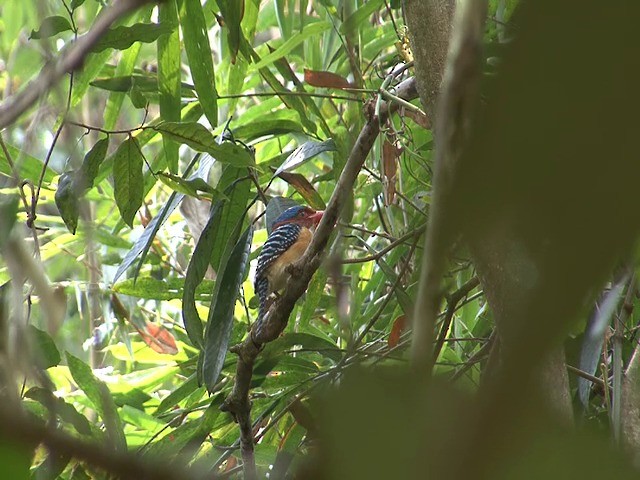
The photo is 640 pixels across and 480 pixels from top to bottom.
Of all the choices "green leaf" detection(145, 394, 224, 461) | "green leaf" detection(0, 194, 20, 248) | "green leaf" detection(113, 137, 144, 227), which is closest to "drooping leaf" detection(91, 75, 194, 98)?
"green leaf" detection(113, 137, 144, 227)

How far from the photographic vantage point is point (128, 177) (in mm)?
1430

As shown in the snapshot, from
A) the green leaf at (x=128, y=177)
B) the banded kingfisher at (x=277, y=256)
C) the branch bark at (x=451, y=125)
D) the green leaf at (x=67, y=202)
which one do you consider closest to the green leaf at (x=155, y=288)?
the banded kingfisher at (x=277, y=256)

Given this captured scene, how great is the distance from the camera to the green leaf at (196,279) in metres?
1.47

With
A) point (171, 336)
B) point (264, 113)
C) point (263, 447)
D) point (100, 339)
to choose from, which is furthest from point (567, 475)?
point (100, 339)

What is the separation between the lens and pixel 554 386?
762 mm

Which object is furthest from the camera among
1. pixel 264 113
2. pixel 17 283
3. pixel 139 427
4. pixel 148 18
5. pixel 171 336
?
pixel 171 336

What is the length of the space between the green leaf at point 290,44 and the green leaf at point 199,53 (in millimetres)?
169

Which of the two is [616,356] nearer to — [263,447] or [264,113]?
[263,447]

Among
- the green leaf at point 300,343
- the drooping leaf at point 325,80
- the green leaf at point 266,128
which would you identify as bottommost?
the green leaf at point 300,343

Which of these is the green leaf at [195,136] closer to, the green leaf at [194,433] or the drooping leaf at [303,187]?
the drooping leaf at [303,187]

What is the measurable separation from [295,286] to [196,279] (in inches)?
17.7

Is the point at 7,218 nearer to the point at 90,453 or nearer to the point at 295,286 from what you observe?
the point at 295,286

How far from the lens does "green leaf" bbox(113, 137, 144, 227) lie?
4.66 feet

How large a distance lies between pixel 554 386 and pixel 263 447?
0.96 m
